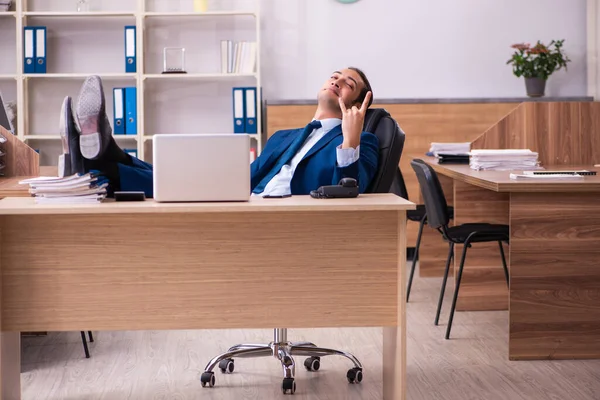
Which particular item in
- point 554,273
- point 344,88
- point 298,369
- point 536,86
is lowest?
point 298,369

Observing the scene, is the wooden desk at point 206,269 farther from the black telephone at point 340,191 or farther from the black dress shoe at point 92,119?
the black dress shoe at point 92,119

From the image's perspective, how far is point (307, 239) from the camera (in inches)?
101

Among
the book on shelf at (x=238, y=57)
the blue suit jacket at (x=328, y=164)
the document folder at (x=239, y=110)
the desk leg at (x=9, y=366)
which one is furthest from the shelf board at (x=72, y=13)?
the desk leg at (x=9, y=366)

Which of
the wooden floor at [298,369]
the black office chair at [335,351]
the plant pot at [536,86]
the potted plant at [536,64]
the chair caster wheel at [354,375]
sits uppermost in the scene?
the potted plant at [536,64]

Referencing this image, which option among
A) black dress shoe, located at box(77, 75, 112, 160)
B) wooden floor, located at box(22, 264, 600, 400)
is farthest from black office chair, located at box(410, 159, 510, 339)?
black dress shoe, located at box(77, 75, 112, 160)

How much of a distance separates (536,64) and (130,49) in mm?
2932

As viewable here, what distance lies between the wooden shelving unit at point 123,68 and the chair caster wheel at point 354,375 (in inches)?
126

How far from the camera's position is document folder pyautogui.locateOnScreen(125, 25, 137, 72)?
5.95 metres

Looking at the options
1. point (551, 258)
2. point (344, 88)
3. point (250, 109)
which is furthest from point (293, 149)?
point (250, 109)

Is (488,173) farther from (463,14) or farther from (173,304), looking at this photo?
(463,14)

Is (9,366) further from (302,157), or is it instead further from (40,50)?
(40,50)

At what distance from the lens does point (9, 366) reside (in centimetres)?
263

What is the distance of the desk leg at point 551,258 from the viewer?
3381 mm

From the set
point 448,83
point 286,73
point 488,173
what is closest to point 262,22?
point 286,73
